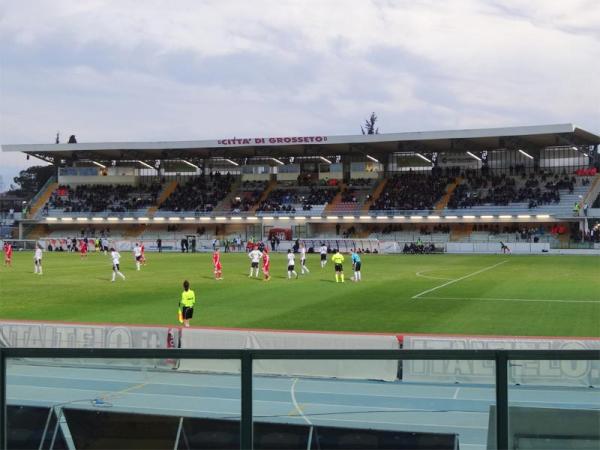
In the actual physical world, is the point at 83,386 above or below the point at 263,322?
above

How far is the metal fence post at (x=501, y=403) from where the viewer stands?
14.3ft

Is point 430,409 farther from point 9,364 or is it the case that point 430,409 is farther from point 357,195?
point 357,195

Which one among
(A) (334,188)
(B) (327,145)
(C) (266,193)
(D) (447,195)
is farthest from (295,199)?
(D) (447,195)

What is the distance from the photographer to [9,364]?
14.7 feet

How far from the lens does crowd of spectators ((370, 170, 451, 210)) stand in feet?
242

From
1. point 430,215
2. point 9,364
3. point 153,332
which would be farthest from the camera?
point 430,215

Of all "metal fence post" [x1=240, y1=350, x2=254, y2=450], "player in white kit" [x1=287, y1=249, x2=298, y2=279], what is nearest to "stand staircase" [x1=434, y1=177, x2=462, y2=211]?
"player in white kit" [x1=287, y1=249, x2=298, y2=279]

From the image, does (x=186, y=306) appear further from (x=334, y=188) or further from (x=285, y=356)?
(x=334, y=188)

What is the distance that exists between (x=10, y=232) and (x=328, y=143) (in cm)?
4077

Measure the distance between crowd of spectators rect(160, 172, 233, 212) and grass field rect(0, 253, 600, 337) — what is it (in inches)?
1505

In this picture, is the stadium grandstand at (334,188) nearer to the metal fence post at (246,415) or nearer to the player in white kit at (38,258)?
the player in white kit at (38,258)

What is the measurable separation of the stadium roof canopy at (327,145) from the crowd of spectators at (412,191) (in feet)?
10.8

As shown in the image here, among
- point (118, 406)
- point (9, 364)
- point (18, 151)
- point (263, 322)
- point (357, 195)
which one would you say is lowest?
point (263, 322)

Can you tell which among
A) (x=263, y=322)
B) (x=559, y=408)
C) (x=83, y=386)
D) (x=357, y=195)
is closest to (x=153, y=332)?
(x=263, y=322)
